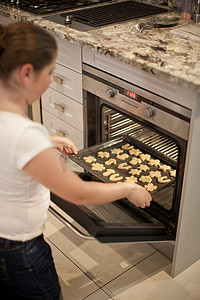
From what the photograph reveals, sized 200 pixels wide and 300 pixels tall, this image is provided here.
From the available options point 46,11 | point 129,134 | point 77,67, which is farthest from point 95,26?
point 129,134

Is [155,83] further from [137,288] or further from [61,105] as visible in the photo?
[137,288]

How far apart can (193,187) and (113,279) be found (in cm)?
61

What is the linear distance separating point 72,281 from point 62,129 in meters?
0.90

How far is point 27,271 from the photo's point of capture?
1.39 meters

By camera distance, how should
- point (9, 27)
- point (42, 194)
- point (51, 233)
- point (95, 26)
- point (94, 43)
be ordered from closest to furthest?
point (9, 27) < point (42, 194) < point (94, 43) < point (95, 26) < point (51, 233)

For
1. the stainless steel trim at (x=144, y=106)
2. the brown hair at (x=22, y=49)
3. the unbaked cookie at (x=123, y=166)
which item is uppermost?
the brown hair at (x=22, y=49)

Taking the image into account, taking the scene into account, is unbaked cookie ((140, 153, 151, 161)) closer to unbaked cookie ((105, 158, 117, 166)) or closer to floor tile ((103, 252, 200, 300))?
unbaked cookie ((105, 158, 117, 166))

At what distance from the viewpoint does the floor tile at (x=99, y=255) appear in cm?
200

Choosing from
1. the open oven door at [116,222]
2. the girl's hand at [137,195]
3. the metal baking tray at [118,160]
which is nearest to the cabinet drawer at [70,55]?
the metal baking tray at [118,160]

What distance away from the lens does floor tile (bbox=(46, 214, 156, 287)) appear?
2.00m

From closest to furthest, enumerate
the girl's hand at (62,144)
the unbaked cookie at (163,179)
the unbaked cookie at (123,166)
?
the girl's hand at (62,144) < the unbaked cookie at (163,179) < the unbaked cookie at (123,166)

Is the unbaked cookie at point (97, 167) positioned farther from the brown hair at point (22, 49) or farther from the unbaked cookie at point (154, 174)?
the brown hair at point (22, 49)

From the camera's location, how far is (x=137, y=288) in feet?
6.28

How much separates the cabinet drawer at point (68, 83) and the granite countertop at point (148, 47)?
21 cm
